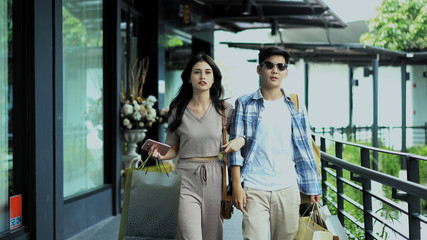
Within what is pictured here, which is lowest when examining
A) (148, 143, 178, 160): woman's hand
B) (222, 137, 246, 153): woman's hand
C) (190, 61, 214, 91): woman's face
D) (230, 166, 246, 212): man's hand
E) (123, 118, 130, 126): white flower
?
(230, 166, 246, 212): man's hand

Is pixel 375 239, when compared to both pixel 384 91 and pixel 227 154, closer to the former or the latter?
pixel 227 154

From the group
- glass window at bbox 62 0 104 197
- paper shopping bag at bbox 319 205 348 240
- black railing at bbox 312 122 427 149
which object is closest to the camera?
paper shopping bag at bbox 319 205 348 240

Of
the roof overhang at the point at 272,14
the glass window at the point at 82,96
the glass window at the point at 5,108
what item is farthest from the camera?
the roof overhang at the point at 272,14

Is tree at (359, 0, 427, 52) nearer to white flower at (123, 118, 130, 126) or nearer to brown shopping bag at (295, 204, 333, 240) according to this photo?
white flower at (123, 118, 130, 126)

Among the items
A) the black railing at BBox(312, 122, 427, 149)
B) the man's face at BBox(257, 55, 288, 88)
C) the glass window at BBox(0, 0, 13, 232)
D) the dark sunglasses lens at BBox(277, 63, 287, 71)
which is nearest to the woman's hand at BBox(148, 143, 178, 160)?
the man's face at BBox(257, 55, 288, 88)

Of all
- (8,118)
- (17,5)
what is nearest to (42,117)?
(8,118)

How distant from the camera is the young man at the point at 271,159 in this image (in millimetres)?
2922

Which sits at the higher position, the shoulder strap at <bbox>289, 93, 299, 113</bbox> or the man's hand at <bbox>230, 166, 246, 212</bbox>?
the shoulder strap at <bbox>289, 93, 299, 113</bbox>

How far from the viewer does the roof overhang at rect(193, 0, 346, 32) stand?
33.6 ft

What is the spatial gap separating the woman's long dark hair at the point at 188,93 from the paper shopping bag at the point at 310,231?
0.84 meters

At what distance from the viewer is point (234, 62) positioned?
3303 centimetres

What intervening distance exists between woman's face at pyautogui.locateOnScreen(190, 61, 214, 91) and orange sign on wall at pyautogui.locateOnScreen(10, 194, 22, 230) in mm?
1944

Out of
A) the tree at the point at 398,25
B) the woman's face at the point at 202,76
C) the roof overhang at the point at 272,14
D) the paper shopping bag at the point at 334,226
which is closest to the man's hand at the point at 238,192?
the paper shopping bag at the point at 334,226

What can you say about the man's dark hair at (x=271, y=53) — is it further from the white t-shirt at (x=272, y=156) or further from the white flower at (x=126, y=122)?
the white flower at (x=126, y=122)
